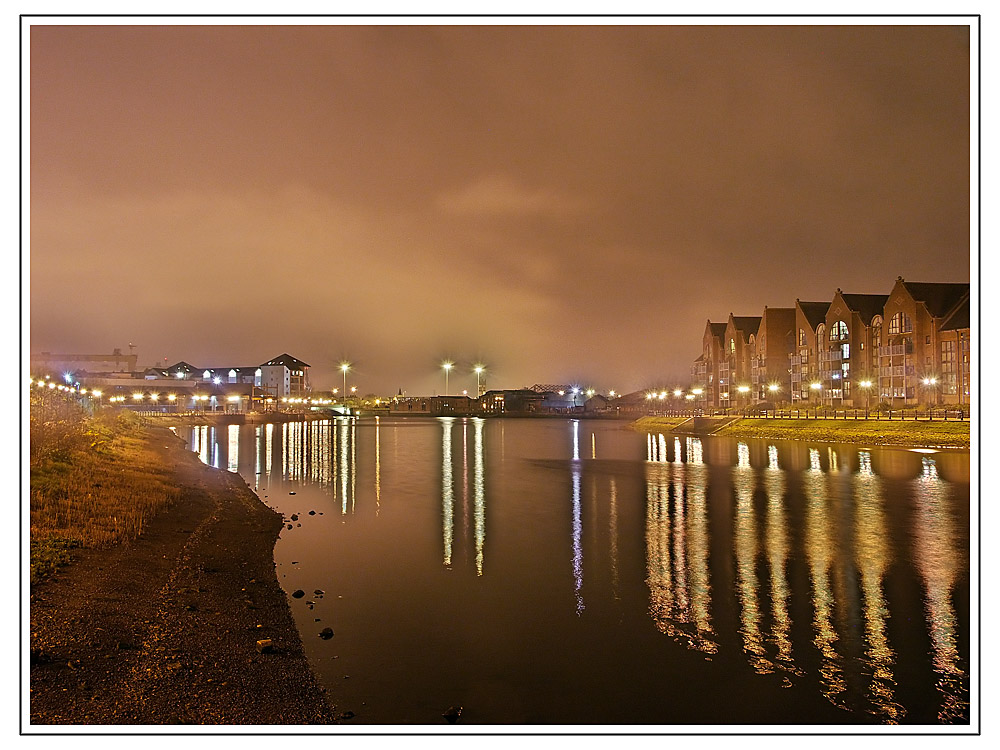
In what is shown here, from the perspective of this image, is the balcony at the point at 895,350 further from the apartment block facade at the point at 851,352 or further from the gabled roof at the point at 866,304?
the gabled roof at the point at 866,304

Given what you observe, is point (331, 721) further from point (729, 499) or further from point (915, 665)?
point (729, 499)

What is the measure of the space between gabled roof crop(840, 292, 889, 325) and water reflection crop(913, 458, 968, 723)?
60.9 metres

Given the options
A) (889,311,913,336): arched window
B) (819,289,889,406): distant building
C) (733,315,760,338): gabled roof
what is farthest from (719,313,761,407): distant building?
(889,311,913,336): arched window

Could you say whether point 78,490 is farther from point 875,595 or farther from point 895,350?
point 895,350

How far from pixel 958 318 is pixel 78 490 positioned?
266 ft

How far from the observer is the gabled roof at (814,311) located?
314ft

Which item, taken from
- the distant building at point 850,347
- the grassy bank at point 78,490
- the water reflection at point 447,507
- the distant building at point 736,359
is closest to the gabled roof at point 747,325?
the distant building at point 736,359

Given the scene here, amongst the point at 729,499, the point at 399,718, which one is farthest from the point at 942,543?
the point at 399,718

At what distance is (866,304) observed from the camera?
8781cm

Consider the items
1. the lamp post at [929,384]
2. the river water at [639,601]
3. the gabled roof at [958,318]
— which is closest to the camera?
the river water at [639,601]

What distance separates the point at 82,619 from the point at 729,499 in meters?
25.4

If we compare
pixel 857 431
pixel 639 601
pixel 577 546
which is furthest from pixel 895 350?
pixel 639 601

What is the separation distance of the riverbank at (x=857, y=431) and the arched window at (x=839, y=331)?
2042 cm

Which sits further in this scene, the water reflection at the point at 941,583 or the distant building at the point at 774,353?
the distant building at the point at 774,353
